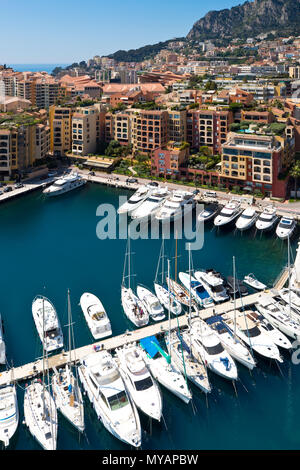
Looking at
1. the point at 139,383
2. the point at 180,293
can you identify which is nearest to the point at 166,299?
the point at 180,293

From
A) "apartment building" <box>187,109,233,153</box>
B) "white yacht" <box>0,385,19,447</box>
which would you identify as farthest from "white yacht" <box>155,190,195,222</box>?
"white yacht" <box>0,385,19,447</box>

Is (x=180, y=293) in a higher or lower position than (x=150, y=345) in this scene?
higher

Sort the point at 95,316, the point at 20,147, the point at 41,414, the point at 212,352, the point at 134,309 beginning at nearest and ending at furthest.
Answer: the point at 41,414
the point at 212,352
the point at 95,316
the point at 134,309
the point at 20,147

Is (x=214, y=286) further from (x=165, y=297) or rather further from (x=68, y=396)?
(x=68, y=396)

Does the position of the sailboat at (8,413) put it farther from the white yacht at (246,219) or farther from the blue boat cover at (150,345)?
the white yacht at (246,219)

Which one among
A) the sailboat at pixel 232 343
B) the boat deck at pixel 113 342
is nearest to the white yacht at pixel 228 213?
the boat deck at pixel 113 342

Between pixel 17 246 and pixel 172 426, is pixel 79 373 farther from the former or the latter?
pixel 17 246

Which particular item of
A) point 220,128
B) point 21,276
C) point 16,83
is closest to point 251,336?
point 21,276

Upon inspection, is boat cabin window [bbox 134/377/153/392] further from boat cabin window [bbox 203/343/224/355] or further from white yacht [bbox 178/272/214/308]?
white yacht [bbox 178/272/214/308]
